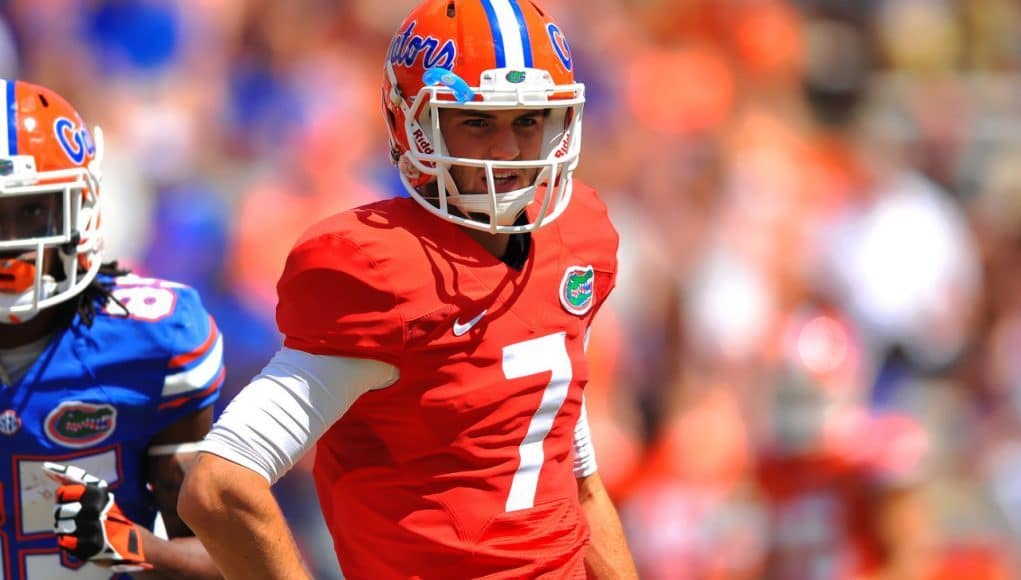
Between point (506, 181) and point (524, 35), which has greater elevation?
point (524, 35)

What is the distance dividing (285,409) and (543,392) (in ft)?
1.44

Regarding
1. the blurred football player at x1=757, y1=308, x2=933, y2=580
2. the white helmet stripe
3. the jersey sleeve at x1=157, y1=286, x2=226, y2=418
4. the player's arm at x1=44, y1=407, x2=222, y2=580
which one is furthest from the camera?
the blurred football player at x1=757, y1=308, x2=933, y2=580

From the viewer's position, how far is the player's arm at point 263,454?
90.2 inches

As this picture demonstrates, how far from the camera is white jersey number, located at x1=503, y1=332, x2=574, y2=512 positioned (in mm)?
2510

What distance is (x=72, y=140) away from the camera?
2.97m

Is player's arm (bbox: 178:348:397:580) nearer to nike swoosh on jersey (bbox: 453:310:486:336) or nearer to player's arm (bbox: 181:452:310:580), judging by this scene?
player's arm (bbox: 181:452:310:580)

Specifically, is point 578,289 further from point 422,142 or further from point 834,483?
point 834,483

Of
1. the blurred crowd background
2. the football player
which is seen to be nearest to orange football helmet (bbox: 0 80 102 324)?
the football player

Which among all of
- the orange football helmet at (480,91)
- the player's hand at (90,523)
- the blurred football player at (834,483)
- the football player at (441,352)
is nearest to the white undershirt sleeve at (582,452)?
the football player at (441,352)

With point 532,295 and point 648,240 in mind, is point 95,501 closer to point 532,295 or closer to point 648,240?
point 532,295

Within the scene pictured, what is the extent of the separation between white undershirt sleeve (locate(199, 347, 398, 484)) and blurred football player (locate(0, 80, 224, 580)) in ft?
1.76

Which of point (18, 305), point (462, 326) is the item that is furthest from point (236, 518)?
point (18, 305)

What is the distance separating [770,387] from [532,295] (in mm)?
3515

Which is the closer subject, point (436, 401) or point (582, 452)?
point (436, 401)
